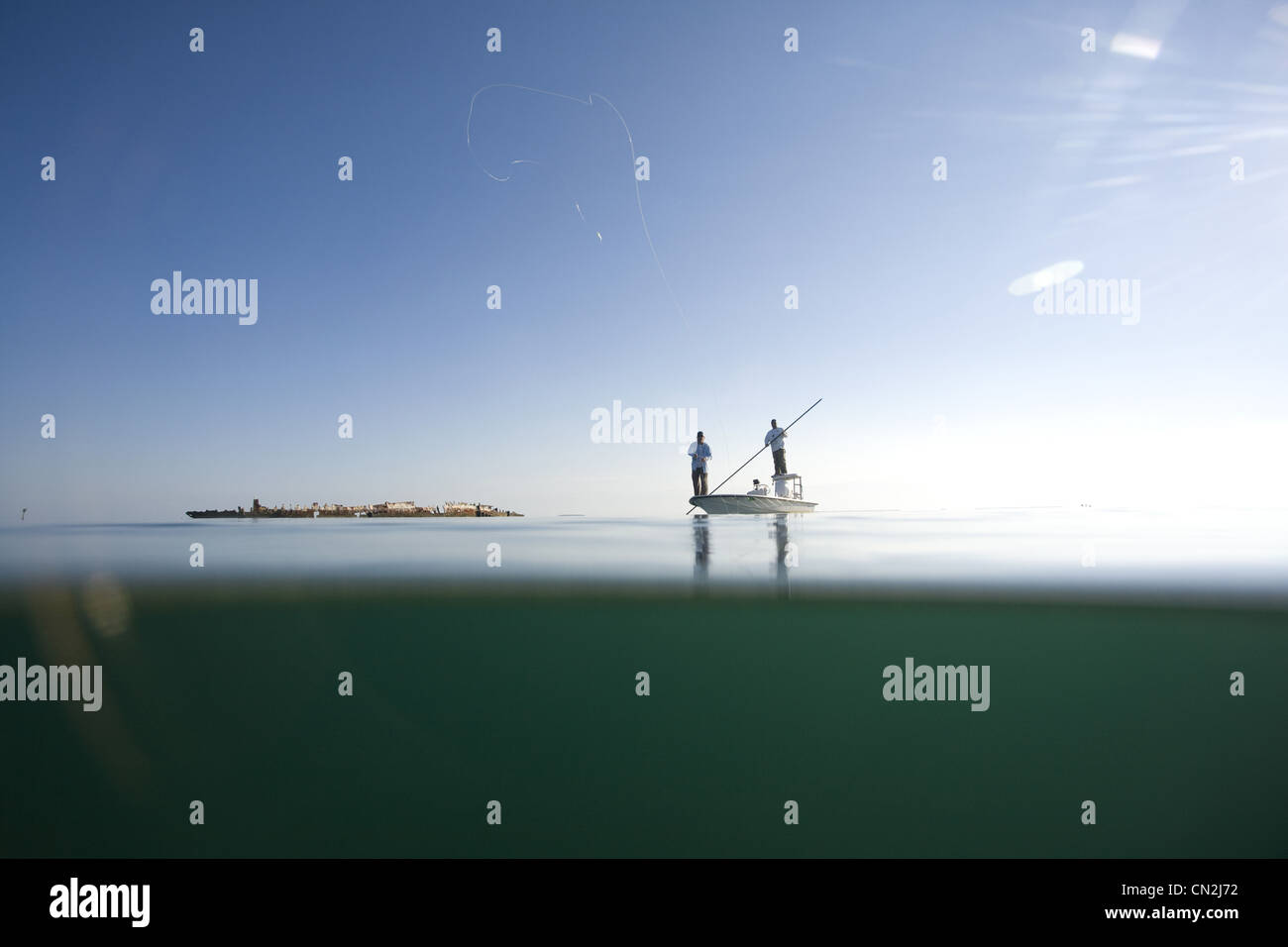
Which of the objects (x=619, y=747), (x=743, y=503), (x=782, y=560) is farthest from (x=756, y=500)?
(x=619, y=747)

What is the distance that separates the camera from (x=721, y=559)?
11.7 meters

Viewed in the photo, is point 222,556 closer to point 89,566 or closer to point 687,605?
point 89,566

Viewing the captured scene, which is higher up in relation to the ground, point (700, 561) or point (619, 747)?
point (700, 561)

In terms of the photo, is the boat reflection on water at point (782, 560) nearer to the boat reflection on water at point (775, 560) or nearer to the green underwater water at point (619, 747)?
the boat reflection on water at point (775, 560)

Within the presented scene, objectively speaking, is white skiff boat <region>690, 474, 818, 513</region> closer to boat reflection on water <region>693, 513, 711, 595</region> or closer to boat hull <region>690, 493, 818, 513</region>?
boat hull <region>690, 493, 818, 513</region>

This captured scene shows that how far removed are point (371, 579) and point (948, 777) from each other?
40.2 feet

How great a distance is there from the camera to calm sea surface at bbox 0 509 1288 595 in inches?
483

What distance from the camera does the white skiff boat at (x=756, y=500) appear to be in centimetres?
1883

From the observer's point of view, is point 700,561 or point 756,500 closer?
point 700,561

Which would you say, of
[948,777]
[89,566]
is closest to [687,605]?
[948,777]

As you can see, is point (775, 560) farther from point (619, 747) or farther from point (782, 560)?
point (619, 747)

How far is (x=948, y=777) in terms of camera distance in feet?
18.2

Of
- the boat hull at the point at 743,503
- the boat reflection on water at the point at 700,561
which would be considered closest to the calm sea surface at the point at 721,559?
the boat reflection on water at the point at 700,561

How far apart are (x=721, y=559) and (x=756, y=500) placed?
26.7 feet
